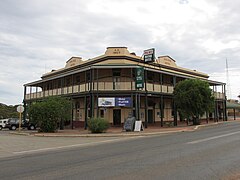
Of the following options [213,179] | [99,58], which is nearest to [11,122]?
[99,58]

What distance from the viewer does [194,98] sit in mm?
26547

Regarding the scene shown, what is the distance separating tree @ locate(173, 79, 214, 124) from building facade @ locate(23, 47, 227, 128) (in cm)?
236

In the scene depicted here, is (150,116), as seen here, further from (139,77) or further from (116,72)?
(139,77)

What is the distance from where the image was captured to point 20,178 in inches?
263

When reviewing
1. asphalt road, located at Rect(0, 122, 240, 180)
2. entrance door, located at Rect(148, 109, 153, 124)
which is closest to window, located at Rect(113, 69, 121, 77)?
entrance door, located at Rect(148, 109, 153, 124)

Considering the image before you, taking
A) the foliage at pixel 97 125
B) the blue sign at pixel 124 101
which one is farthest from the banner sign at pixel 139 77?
the foliage at pixel 97 125

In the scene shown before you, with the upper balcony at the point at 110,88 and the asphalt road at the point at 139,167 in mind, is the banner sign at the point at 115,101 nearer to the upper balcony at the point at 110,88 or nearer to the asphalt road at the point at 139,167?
the upper balcony at the point at 110,88

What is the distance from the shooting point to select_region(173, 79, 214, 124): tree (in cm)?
2647

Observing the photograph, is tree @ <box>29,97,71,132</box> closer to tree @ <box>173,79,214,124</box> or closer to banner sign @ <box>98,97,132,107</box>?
banner sign @ <box>98,97,132,107</box>

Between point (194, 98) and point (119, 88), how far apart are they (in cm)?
811

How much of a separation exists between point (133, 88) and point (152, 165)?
18390 millimetres

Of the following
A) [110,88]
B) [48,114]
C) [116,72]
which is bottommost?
[48,114]

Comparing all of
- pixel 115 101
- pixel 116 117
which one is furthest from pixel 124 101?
pixel 116 117

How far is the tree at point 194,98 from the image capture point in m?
26.5
